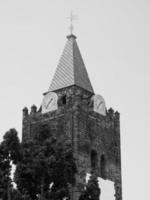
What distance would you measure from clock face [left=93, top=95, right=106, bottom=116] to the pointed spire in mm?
965

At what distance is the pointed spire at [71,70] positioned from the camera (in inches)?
2440

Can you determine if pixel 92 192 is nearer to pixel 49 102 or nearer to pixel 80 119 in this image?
pixel 80 119

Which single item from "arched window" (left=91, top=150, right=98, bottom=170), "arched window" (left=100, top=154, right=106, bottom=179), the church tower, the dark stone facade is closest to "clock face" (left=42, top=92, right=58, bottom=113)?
the church tower

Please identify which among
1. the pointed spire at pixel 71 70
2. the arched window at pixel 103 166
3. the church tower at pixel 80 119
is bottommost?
the arched window at pixel 103 166

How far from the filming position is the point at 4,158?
46375 millimetres

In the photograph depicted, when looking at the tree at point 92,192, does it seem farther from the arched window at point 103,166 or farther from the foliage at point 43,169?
the arched window at point 103,166

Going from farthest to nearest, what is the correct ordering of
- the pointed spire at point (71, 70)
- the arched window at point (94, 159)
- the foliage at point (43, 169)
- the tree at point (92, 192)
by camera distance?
the pointed spire at point (71, 70)
the arched window at point (94, 159)
the tree at point (92, 192)
the foliage at point (43, 169)

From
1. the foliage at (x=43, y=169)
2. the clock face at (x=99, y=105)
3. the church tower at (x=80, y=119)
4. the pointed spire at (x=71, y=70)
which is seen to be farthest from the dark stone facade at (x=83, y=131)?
the foliage at (x=43, y=169)

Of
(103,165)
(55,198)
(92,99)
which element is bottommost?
(55,198)

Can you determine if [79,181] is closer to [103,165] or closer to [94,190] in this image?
[103,165]

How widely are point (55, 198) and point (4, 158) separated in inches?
151

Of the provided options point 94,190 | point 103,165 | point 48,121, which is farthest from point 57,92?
point 94,190

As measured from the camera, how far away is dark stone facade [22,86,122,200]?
197ft

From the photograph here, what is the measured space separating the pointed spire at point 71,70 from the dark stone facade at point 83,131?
533 mm
